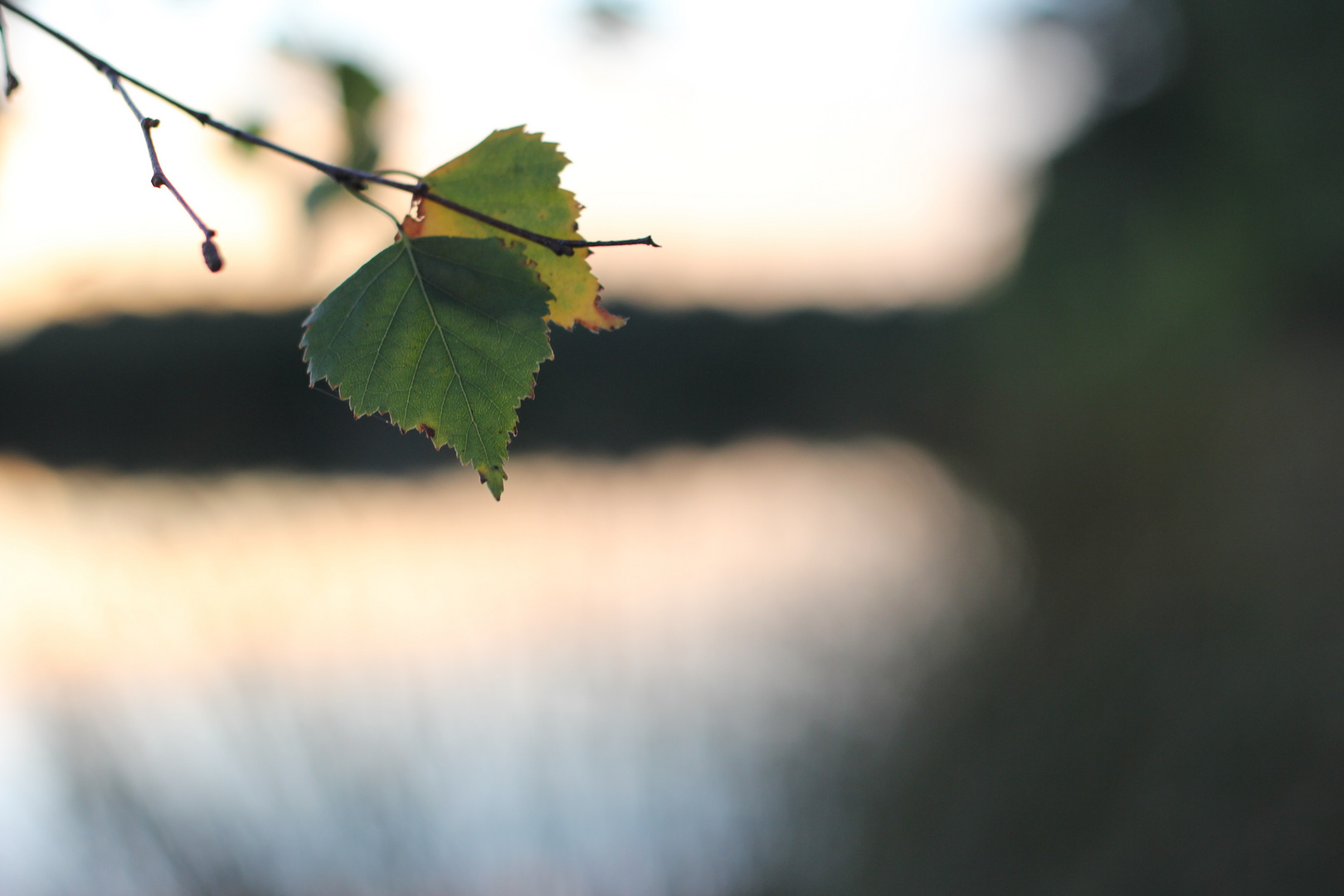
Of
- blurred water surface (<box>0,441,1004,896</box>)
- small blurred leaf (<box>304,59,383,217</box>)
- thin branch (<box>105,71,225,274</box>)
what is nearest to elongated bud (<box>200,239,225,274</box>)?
thin branch (<box>105,71,225,274</box>)

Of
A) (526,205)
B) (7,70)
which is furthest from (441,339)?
(7,70)

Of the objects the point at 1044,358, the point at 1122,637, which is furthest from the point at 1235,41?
the point at 1122,637

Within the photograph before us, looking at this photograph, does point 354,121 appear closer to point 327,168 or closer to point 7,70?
point 7,70

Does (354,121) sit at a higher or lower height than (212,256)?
higher

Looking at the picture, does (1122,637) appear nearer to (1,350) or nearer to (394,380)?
(394,380)

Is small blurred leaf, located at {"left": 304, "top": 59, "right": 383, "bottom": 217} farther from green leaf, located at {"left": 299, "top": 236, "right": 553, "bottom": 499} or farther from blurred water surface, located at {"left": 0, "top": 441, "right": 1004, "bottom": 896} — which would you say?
blurred water surface, located at {"left": 0, "top": 441, "right": 1004, "bottom": 896}

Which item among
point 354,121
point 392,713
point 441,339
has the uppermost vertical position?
point 354,121

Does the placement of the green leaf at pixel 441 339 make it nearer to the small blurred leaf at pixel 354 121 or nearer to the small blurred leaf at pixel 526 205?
the small blurred leaf at pixel 526 205
